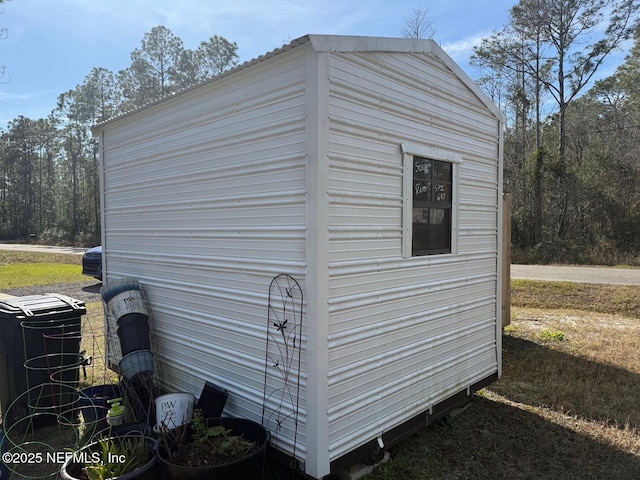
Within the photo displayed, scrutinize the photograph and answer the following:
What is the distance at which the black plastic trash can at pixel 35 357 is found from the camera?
11.3ft

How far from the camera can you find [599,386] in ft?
14.8

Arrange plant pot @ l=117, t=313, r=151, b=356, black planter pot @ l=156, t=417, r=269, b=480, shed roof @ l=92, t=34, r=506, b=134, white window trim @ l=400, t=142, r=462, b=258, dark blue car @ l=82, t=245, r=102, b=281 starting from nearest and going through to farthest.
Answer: black planter pot @ l=156, t=417, r=269, b=480, shed roof @ l=92, t=34, r=506, b=134, white window trim @ l=400, t=142, r=462, b=258, plant pot @ l=117, t=313, r=151, b=356, dark blue car @ l=82, t=245, r=102, b=281

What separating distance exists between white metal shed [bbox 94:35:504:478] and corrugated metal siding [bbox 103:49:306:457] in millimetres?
15

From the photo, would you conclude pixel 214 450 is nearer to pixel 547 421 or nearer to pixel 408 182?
pixel 408 182

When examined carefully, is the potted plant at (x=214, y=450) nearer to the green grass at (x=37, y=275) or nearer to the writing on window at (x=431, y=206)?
the writing on window at (x=431, y=206)

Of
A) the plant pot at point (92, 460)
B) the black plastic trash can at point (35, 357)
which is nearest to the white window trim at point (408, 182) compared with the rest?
the plant pot at point (92, 460)

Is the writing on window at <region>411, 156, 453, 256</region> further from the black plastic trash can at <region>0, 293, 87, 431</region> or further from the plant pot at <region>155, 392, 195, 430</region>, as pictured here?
the black plastic trash can at <region>0, 293, 87, 431</region>

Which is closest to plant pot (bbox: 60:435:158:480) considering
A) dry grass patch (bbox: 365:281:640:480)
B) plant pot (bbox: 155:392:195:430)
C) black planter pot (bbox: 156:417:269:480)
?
black planter pot (bbox: 156:417:269:480)

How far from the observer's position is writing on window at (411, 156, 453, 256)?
3.39 m

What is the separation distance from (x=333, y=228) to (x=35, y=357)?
8.99 feet

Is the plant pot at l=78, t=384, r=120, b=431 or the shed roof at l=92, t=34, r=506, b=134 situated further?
the plant pot at l=78, t=384, r=120, b=431

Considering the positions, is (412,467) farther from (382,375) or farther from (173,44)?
(173,44)

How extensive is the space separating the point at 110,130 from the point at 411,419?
4153 millimetres

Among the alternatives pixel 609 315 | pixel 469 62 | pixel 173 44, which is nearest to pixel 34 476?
pixel 609 315
